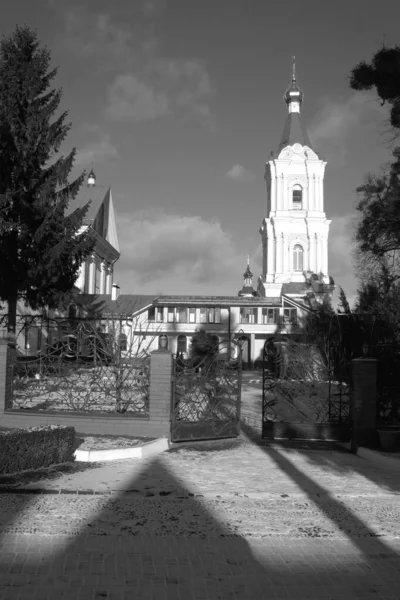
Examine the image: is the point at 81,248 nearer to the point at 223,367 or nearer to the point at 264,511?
the point at 223,367

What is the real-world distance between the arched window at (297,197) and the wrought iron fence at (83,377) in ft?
170

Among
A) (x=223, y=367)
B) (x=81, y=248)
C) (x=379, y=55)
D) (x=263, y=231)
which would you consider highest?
(x=263, y=231)

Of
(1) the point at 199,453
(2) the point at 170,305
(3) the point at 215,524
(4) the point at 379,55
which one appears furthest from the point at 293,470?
(2) the point at 170,305

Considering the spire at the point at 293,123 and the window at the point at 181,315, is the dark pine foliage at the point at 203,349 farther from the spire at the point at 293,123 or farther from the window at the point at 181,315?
the spire at the point at 293,123

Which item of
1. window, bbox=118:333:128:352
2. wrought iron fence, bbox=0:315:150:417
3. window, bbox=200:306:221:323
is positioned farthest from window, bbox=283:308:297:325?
wrought iron fence, bbox=0:315:150:417

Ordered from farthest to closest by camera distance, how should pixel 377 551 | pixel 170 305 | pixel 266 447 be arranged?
1. pixel 170 305
2. pixel 266 447
3. pixel 377 551

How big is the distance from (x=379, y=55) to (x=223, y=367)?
7.37m

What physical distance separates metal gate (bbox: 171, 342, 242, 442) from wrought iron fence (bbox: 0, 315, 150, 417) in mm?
763

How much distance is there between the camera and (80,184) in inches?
998

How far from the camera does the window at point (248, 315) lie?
2320 inches

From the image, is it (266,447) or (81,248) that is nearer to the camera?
(266,447)

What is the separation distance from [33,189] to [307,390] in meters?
14.3

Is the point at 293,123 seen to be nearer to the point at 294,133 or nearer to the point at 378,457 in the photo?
the point at 294,133

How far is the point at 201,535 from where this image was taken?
5.86 metres
